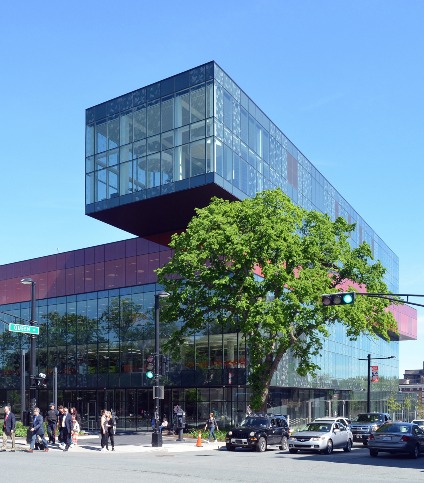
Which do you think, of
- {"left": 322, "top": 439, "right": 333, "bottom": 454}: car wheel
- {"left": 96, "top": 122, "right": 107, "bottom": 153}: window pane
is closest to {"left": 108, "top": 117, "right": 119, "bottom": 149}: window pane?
{"left": 96, "top": 122, "right": 107, "bottom": 153}: window pane

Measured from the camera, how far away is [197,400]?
54719 mm

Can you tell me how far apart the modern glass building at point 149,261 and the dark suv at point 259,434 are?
14332 mm

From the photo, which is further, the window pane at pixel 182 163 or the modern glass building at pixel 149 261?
the modern glass building at pixel 149 261

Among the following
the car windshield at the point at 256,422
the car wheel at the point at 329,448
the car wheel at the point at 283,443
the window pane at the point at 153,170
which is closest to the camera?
the car wheel at the point at 329,448

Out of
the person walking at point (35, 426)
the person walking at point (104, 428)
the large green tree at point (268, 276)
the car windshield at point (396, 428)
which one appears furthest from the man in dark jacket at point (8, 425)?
the car windshield at point (396, 428)

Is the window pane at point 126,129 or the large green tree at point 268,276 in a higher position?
the window pane at point 126,129

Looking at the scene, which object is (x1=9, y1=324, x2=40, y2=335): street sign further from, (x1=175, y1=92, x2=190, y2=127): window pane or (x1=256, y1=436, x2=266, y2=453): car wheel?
(x1=175, y1=92, x2=190, y2=127): window pane

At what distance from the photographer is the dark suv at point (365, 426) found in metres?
43.3

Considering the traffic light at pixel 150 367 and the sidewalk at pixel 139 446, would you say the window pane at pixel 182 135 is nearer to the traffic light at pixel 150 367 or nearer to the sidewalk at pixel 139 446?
the traffic light at pixel 150 367

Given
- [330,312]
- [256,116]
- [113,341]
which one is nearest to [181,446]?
[330,312]

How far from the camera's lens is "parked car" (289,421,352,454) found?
3444cm

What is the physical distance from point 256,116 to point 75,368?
81.6ft

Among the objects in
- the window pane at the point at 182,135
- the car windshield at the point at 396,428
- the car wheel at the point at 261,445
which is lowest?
the car wheel at the point at 261,445

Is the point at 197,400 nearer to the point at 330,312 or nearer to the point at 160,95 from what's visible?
the point at 330,312
